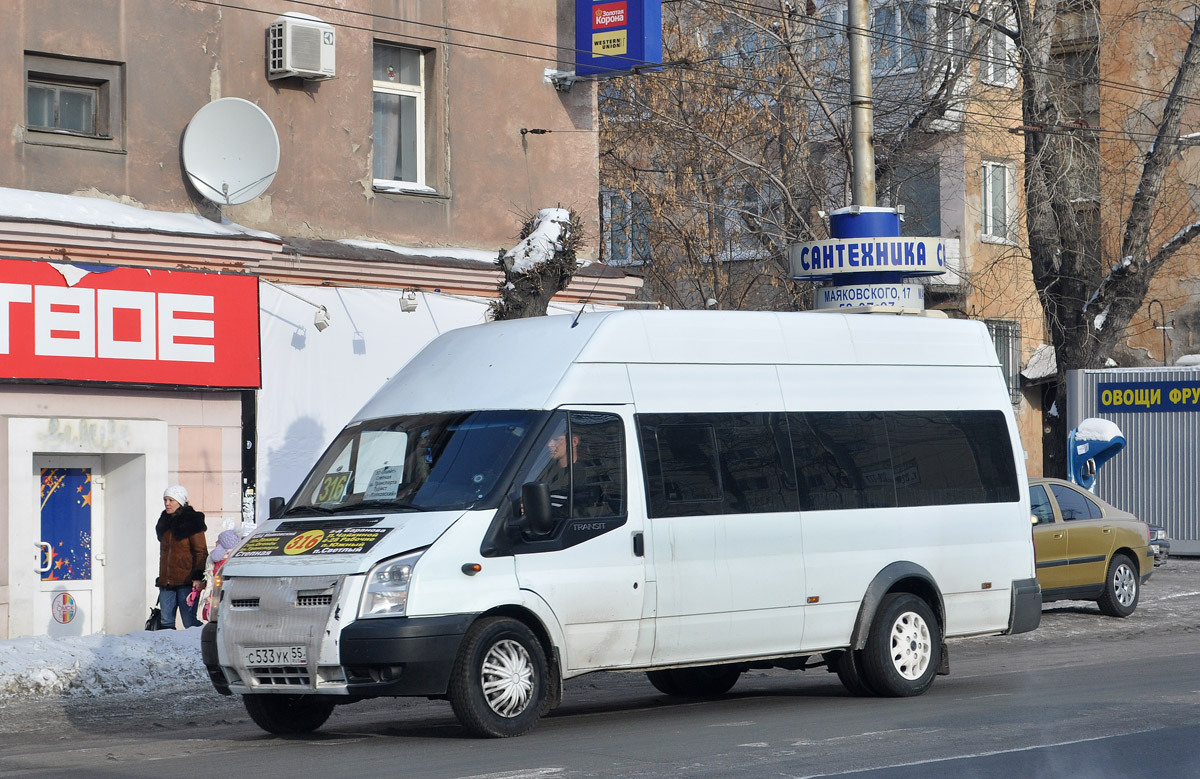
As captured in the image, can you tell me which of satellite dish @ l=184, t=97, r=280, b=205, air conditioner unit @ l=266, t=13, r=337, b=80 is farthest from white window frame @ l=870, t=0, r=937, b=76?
satellite dish @ l=184, t=97, r=280, b=205

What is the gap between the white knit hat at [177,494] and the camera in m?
15.8

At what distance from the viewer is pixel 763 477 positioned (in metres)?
10.8

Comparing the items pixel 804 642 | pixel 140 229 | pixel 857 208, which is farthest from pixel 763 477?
pixel 140 229

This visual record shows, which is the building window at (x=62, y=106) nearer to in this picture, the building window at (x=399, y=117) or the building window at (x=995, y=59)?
the building window at (x=399, y=117)

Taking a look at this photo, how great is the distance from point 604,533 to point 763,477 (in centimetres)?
136

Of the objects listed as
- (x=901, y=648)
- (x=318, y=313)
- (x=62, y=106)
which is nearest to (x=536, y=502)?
(x=901, y=648)

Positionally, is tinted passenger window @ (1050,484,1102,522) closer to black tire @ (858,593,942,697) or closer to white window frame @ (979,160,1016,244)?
black tire @ (858,593,942,697)

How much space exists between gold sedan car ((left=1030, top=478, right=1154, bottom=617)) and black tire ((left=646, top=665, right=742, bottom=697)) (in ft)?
19.8

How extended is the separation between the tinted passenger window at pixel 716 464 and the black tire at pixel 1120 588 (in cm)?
835

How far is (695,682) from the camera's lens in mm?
12180

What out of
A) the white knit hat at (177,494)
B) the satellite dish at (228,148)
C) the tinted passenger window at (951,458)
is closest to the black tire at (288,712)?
the tinted passenger window at (951,458)

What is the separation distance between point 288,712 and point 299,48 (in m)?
9.16

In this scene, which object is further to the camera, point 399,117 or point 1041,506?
point 399,117

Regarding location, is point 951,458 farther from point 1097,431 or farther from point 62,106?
point 1097,431
